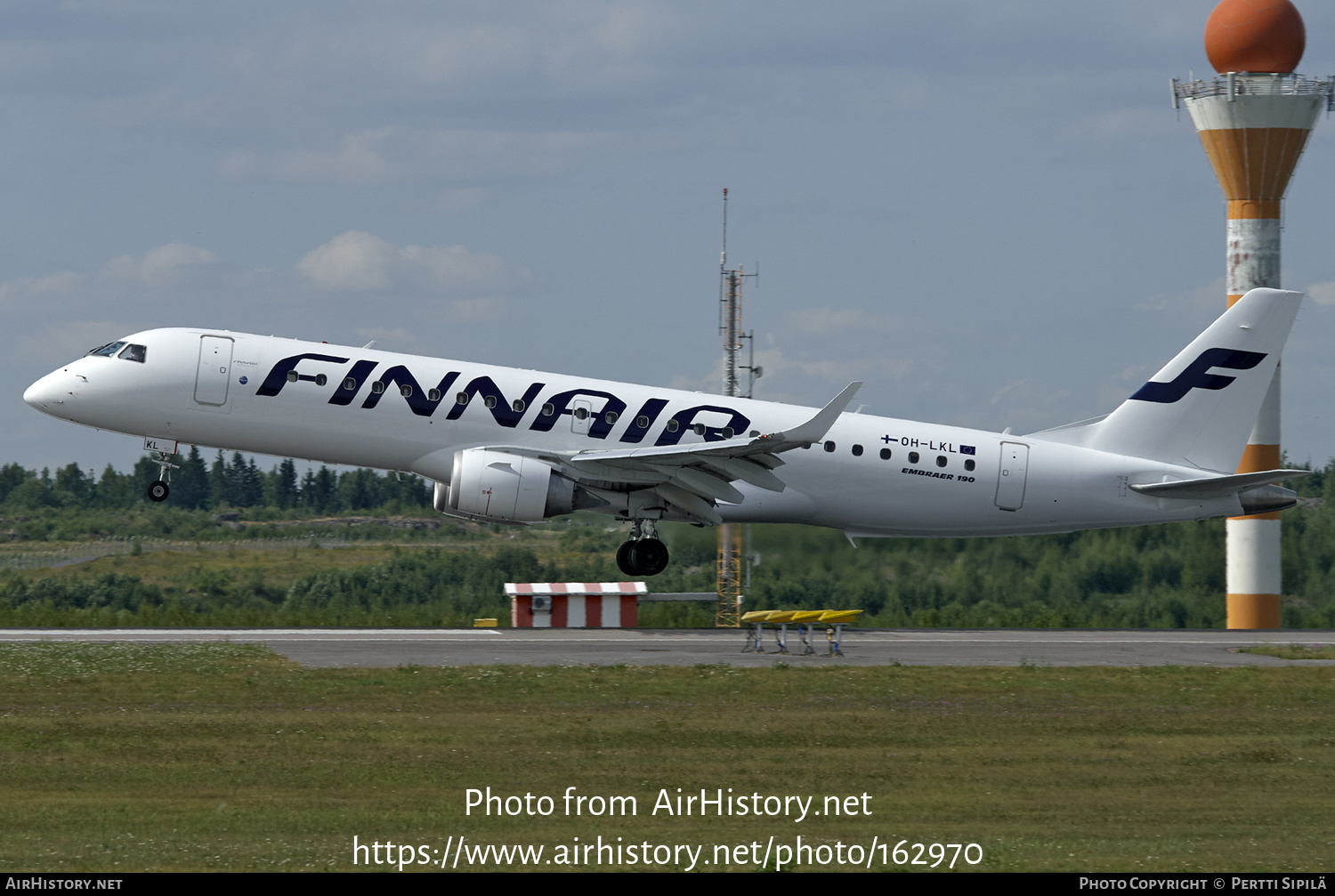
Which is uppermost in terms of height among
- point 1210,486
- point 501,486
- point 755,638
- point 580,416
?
point 580,416

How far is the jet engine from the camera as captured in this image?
106ft

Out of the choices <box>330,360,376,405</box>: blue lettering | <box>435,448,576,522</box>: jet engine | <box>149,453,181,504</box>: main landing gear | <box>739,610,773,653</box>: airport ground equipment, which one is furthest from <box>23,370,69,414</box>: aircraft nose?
<box>739,610,773,653</box>: airport ground equipment

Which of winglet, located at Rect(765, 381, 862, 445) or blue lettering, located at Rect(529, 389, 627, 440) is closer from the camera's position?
winglet, located at Rect(765, 381, 862, 445)

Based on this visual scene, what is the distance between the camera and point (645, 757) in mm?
20859

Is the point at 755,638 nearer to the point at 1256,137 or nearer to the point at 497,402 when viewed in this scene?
the point at 497,402

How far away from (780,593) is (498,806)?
88.6 ft

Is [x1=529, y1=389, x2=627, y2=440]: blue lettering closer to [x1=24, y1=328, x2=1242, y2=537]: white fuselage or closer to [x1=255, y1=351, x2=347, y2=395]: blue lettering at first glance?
[x1=24, y1=328, x2=1242, y2=537]: white fuselage

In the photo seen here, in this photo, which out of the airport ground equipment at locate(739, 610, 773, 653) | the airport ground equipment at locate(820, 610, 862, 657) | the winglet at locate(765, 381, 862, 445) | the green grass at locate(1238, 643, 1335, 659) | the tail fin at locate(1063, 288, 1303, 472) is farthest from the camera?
the tail fin at locate(1063, 288, 1303, 472)

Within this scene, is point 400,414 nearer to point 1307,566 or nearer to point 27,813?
point 27,813

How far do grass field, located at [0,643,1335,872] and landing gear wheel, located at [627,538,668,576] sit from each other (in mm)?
5688

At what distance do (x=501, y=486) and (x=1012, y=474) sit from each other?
12.7m

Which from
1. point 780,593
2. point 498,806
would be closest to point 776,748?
point 498,806

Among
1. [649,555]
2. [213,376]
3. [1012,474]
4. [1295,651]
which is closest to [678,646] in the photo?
[649,555]
